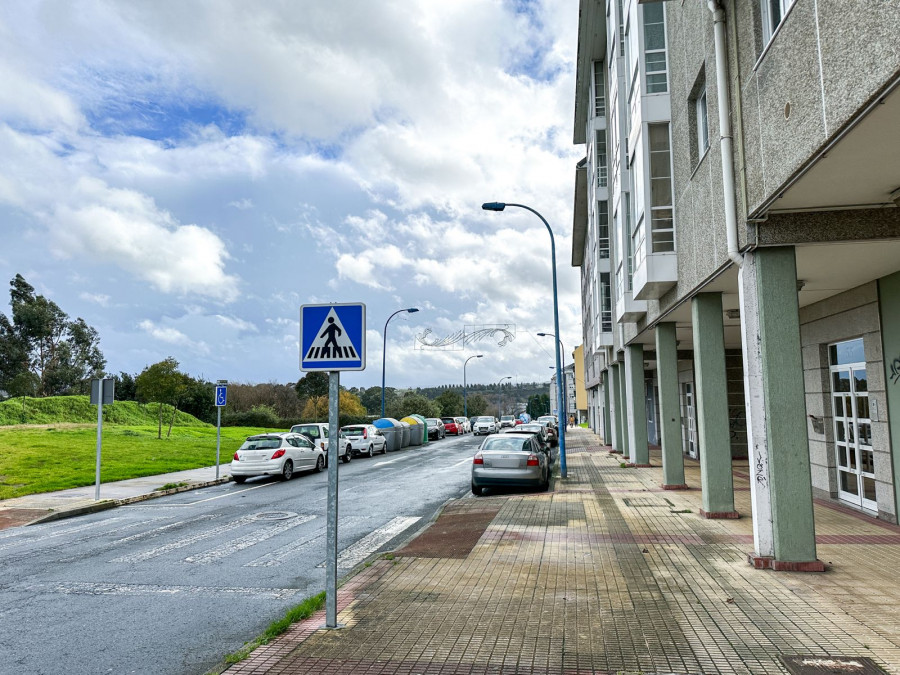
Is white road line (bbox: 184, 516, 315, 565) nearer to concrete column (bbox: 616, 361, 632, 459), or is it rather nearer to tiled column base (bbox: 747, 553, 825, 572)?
tiled column base (bbox: 747, 553, 825, 572)

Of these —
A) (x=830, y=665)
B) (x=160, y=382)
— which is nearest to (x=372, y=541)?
(x=830, y=665)

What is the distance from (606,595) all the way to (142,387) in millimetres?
31283

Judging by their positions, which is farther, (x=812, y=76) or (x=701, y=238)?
(x=701, y=238)

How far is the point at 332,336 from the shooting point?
568 centimetres

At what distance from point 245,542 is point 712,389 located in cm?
736

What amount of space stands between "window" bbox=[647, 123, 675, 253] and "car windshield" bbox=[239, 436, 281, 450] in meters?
13.0

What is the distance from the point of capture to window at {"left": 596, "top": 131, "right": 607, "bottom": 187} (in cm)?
2577

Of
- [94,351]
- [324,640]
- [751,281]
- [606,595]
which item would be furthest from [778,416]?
[94,351]

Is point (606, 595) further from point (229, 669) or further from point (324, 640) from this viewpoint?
point (229, 669)

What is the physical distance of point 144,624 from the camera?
5.89m

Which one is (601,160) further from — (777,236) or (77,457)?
(77,457)

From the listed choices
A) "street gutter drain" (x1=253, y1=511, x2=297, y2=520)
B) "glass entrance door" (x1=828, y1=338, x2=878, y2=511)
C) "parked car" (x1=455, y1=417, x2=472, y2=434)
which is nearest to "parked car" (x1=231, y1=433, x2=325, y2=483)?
"street gutter drain" (x1=253, y1=511, x2=297, y2=520)

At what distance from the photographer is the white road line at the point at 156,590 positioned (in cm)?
693

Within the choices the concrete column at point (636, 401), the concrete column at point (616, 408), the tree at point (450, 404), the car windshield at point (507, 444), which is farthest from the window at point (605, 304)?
the tree at point (450, 404)
